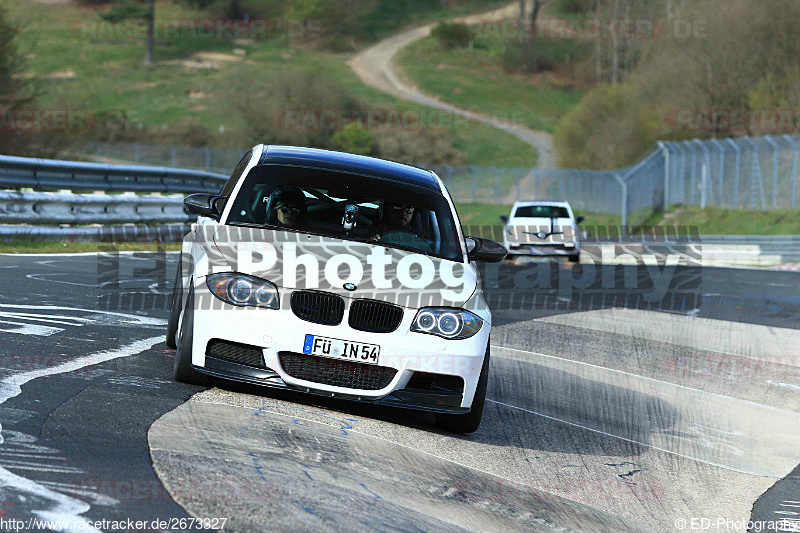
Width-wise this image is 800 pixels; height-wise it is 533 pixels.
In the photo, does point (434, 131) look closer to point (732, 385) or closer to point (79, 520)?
point (732, 385)

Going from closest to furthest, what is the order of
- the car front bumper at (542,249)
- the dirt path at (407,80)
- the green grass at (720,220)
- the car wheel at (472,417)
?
the car wheel at (472,417), the car front bumper at (542,249), the green grass at (720,220), the dirt path at (407,80)

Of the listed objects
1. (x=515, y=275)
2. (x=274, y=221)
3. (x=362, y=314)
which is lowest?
(x=515, y=275)

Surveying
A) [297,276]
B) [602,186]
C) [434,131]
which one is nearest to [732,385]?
[297,276]

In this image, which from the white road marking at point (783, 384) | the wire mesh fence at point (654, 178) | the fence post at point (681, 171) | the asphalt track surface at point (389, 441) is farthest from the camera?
the fence post at point (681, 171)

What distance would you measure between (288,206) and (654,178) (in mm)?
42752

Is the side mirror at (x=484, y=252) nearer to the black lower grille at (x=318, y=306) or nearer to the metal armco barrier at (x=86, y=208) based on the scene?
the black lower grille at (x=318, y=306)

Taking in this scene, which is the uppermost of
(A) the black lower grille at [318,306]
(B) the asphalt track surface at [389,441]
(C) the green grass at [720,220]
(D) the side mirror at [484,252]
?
(D) the side mirror at [484,252]

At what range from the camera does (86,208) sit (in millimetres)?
17562

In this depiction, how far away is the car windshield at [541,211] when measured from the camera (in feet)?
85.7

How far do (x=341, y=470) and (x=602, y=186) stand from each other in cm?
4864

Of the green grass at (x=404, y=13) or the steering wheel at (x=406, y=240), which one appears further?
the green grass at (x=404, y=13)

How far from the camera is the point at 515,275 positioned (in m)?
20.0

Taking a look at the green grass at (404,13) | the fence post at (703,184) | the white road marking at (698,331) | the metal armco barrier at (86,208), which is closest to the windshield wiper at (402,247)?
the white road marking at (698,331)

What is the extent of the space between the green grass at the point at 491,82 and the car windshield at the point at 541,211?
258ft
